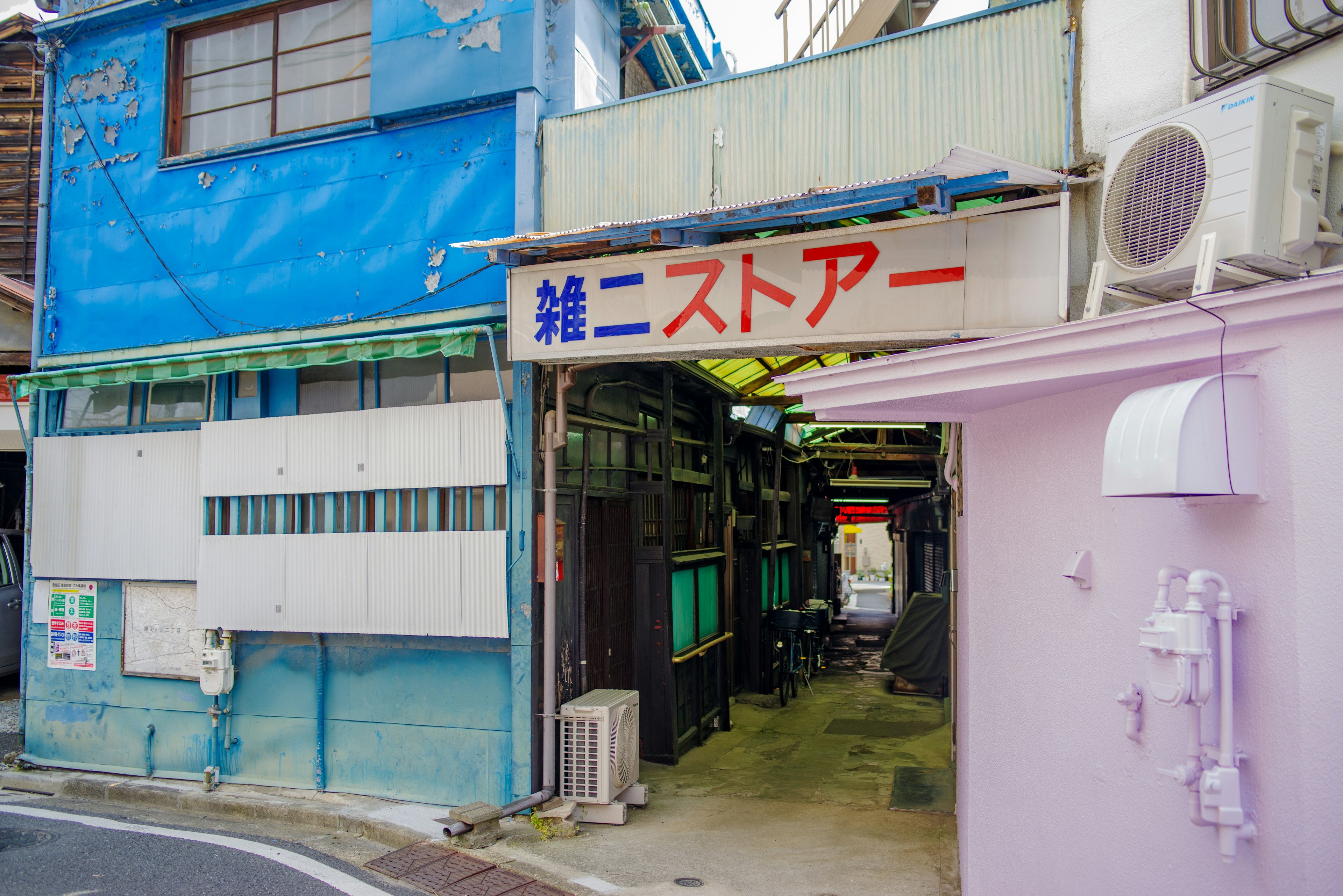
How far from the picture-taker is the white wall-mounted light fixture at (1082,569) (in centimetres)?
433

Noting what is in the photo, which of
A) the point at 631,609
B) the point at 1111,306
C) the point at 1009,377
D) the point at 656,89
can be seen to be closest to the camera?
the point at 1009,377

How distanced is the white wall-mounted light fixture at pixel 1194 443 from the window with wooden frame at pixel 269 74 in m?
8.33

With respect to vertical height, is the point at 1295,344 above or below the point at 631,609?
above

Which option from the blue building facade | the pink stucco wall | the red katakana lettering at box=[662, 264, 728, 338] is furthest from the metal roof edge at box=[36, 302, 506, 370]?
the pink stucco wall

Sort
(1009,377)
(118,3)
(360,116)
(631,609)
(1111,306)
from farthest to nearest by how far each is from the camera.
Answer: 1. (631,609)
2. (118,3)
3. (360,116)
4. (1111,306)
5. (1009,377)

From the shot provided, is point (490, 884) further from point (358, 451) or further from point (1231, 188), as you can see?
point (1231, 188)

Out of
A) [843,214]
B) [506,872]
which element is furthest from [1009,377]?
[506,872]

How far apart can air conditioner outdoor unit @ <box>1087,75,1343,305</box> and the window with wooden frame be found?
7.54m

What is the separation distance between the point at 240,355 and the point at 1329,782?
887 centimetres

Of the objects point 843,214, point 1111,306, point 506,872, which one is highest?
point 843,214

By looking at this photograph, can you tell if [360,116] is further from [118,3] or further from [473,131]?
[118,3]

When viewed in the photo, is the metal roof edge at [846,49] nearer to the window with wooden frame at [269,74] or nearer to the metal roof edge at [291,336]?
the metal roof edge at [291,336]

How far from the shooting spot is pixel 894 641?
1448cm

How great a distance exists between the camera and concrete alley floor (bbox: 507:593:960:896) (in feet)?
21.9
